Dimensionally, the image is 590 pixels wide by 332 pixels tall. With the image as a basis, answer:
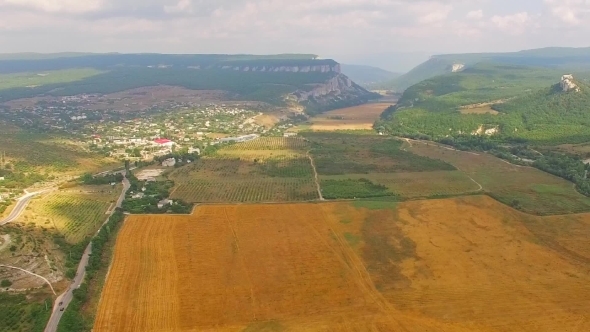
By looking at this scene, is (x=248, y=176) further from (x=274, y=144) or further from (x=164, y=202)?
(x=274, y=144)

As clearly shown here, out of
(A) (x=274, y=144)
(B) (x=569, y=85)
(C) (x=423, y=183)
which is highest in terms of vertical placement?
(B) (x=569, y=85)

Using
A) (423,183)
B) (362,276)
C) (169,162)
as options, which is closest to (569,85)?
(423,183)

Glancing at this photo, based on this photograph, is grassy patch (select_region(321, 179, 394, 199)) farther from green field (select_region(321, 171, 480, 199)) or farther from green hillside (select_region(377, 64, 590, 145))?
green hillside (select_region(377, 64, 590, 145))

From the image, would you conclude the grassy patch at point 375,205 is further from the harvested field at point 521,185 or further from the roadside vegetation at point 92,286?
the roadside vegetation at point 92,286

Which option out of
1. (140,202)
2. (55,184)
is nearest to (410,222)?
(140,202)

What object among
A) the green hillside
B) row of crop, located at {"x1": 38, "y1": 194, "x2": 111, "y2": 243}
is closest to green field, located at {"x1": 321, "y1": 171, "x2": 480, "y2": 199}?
row of crop, located at {"x1": 38, "y1": 194, "x2": 111, "y2": 243}

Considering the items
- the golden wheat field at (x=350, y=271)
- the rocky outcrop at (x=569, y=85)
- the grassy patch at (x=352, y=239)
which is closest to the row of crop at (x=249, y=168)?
the golden wheat field at (x=350, y=271)

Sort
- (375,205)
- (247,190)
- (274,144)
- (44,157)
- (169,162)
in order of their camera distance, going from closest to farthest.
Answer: (375,205) < (247,190) < (169,162) < (44,157) < (274,144)
